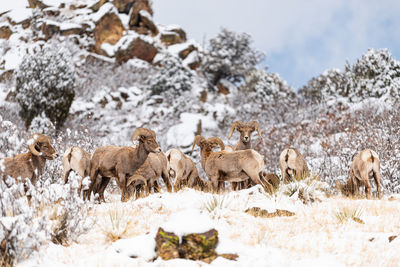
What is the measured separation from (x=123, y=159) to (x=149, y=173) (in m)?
0.98

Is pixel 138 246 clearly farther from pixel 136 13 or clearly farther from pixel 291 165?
pixel 136 13

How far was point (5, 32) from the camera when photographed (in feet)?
134

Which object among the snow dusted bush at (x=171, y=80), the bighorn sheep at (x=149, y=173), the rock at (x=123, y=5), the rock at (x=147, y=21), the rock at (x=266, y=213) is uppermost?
the rock at (x=123, y=5)

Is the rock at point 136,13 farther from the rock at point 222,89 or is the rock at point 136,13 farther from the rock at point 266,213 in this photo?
the rock at point 266,213

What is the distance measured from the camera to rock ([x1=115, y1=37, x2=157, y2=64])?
133 ft

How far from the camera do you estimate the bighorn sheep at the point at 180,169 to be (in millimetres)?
8547

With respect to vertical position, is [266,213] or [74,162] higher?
[74,162]

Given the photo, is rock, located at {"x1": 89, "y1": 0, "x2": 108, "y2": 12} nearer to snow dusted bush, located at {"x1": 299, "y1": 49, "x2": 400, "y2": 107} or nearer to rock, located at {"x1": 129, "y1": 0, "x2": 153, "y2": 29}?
rock, located at {"x1": 129, "y1": 0, "x2": 153, "y2": 29}

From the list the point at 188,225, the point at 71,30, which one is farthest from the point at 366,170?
the point at 71,30

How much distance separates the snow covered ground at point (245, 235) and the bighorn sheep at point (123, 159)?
96 cm

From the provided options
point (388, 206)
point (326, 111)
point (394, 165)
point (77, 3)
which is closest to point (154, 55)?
point (77, 3)

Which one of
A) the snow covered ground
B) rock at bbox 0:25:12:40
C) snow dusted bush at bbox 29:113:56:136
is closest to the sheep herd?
the snow covered ground

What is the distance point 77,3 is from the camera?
45688 millimetres

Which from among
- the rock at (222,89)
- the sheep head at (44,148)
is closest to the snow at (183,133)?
the sheep head at (44,148)
